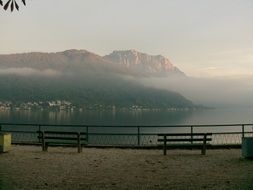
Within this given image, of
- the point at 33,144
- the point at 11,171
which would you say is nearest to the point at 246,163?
the point at 11,171

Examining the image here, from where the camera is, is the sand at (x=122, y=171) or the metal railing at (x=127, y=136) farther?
the metal railing at (x=127, y=136)

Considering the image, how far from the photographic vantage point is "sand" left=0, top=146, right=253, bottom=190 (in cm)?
1032

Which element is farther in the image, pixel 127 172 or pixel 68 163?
pixel 68 163

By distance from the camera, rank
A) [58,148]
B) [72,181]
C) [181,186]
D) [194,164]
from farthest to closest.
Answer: [58,148], [194,164], [72,181], [181,186]

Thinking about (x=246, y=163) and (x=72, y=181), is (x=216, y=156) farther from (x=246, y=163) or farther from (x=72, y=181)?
(x=72, y=181)

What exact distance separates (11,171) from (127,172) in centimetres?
324

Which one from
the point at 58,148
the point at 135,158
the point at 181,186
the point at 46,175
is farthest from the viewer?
the point at 58,148

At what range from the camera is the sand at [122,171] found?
10.3 metres

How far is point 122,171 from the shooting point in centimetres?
1228

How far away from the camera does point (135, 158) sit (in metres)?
15.1

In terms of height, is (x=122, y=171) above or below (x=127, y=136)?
above

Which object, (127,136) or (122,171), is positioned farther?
(127,136)

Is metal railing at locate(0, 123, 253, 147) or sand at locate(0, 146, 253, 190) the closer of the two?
sand at locate(0, 146, 253, 190)

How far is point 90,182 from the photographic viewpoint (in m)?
10.6
